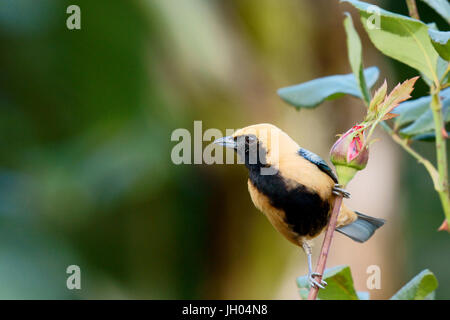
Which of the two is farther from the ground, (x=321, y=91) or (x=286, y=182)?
(x=321, y=91)

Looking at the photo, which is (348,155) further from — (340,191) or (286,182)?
(286,182)

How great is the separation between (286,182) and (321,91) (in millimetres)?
217

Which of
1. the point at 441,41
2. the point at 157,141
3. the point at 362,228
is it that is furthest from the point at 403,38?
the point at 157,141

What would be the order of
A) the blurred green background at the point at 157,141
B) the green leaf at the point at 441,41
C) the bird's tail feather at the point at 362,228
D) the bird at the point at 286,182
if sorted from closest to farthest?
the green leaf at the point at 441,41
the bird at the point at 286,182
the bird's tail feather at the point at 362,228
the blurred green background at the point at 157,141

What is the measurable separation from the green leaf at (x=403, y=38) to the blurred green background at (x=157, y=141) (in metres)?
1.94

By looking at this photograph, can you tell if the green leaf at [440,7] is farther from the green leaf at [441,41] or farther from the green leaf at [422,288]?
the green leaf at [422,288]

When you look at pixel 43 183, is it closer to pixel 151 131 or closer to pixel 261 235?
pixel 151 131

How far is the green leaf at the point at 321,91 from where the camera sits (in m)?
1.08

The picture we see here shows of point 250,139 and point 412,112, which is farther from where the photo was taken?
point 412,112

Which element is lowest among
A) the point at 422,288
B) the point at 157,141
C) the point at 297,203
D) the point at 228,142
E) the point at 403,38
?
the point at 422,288

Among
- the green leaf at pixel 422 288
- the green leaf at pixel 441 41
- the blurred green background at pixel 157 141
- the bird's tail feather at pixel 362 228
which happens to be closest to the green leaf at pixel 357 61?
the green leaf at pixel 441 41

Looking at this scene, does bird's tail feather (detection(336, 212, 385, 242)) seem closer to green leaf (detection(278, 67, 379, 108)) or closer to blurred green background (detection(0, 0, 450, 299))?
green leaf (detection(278, 67, 379, 108))

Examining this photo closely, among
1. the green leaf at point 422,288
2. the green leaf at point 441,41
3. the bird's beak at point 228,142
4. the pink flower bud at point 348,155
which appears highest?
the green leaf at point 441,41

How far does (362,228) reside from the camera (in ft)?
4.34
